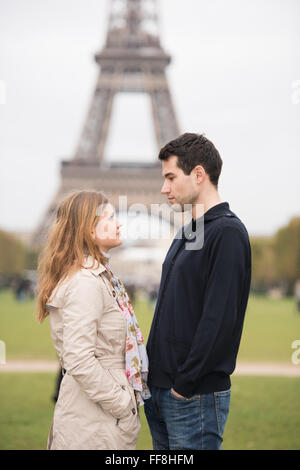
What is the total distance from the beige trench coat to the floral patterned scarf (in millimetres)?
34

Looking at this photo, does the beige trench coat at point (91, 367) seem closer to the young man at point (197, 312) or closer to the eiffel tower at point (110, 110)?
the young man at point (197, 312)

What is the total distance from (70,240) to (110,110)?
109ft

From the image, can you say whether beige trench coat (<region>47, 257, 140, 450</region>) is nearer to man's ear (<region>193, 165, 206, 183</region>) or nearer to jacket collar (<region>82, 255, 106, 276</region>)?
jacket collar (<region>82, 255, 106, 276</region>)

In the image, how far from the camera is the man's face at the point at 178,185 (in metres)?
2.66

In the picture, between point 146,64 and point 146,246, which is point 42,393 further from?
point 146,246

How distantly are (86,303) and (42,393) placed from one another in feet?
18.4

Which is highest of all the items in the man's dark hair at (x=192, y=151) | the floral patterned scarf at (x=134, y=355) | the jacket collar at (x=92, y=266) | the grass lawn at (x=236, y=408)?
the man's dark hair at (x=192, y=151)

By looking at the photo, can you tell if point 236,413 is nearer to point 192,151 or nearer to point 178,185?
point 178,185

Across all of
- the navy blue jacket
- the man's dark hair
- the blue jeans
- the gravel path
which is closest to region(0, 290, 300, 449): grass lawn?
the gravel path

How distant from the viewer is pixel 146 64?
34.4 m

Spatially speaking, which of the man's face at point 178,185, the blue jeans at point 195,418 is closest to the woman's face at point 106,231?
the man's face at point 178,185

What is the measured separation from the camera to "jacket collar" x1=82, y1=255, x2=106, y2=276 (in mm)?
2529

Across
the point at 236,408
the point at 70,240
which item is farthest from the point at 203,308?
the point at 236,408
